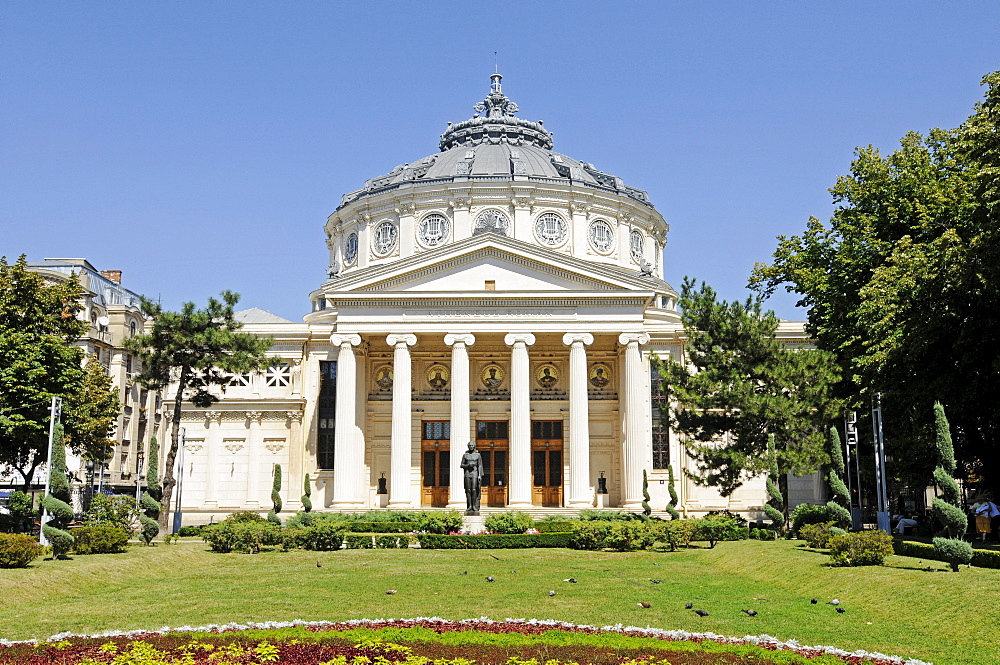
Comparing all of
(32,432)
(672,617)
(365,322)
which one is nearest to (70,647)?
→ (672,617)

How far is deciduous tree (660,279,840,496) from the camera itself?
40750mm

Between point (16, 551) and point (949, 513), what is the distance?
22.6 meters

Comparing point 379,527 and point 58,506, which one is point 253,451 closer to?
point 379,527

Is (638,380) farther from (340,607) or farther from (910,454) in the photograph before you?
(340,607)

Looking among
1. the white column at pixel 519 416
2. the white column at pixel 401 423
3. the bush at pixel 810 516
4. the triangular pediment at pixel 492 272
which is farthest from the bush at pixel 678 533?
the triangular pediment at pixel 492 272

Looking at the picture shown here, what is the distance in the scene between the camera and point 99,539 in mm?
29094

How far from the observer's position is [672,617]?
725 inches

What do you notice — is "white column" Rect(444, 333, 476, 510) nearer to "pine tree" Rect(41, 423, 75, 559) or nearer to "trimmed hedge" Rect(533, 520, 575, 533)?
"trimmed hedge" Rect(533, 520, 575, 533)

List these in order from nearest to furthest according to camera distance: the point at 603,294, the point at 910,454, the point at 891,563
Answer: the point at 891,563, the point at 910,454, the point at 603,294

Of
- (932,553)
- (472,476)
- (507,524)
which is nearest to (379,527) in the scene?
(472,476)

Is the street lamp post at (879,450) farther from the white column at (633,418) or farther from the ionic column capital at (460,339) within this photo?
the ionic column capital at (460,339)

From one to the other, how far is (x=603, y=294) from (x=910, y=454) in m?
20.5

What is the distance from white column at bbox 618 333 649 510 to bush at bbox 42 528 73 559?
108ft

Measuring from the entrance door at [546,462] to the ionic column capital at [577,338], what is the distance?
8138 mm
